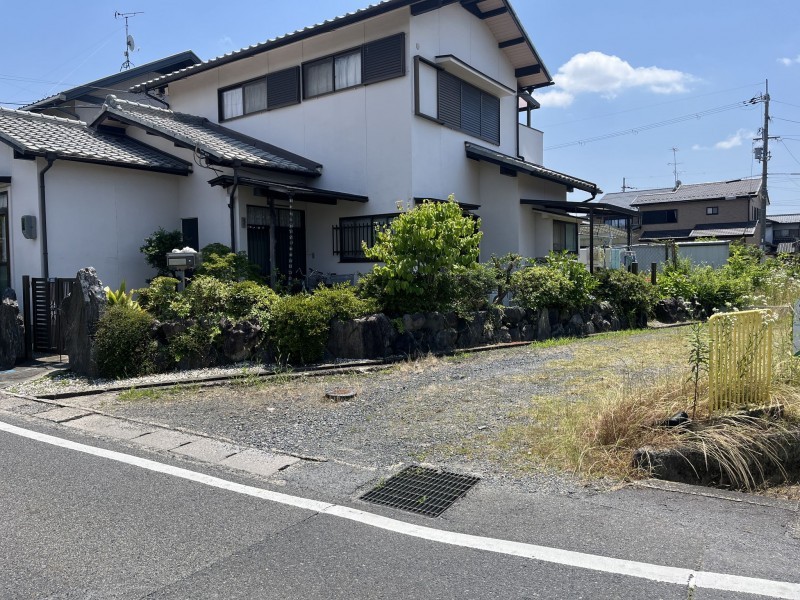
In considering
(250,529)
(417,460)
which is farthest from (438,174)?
(250,529)

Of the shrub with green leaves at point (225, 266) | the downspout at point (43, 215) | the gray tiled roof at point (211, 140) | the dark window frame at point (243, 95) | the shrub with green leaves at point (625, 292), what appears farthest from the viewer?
the dark window frame at point (243, 95)

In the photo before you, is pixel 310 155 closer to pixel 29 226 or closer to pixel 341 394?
pixel 29 226

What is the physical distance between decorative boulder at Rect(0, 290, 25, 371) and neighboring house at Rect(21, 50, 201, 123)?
1255cm

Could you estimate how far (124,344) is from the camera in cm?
874

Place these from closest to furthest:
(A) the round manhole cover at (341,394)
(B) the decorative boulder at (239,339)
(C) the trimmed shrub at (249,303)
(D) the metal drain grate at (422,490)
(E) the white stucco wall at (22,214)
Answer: (D) the metal drain grate at (422,490) < (A) the round manhole cover at (341,394) < (B) the decorative boulder at (239,339) < (C) the trimmed shrub at (249,303) < (E) the white stucco wall at (22,214)

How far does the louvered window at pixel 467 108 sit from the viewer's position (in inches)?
592

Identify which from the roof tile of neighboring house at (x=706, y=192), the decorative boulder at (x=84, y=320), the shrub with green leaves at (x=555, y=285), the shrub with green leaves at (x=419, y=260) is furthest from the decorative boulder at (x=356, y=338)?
the roof tile of neighboring house at (x=706, y=192)

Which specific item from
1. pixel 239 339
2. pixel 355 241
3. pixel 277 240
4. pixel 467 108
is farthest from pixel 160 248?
pixel 467 108

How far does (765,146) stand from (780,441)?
114ft

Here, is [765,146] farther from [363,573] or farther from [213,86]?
[363,573]

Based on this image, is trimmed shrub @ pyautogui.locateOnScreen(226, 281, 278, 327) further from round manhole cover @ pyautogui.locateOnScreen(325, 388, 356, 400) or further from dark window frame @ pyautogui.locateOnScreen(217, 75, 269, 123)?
dark window frame @ pyautogui.locateOnScreen(217, 75, 269, 123)

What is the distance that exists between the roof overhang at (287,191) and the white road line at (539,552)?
8564 millimetres

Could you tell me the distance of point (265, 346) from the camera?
30.9 ft

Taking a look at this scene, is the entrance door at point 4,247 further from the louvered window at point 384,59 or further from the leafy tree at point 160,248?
the louvered window at point 384,59
